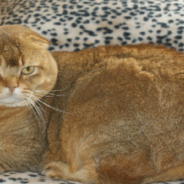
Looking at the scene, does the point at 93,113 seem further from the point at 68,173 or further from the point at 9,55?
the point at 9,55

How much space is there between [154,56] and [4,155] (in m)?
0.95

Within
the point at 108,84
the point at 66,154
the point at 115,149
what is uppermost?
the point at 108,84

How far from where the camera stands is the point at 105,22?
2367 mm

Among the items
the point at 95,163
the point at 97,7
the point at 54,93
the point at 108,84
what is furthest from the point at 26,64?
the point at 97,7

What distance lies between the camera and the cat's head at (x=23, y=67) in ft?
5.26

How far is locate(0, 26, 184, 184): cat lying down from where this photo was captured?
5.09 ft

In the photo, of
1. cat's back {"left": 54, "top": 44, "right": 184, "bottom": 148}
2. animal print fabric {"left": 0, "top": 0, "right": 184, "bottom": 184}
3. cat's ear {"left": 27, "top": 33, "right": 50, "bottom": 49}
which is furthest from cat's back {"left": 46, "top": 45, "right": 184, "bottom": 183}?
animal print fabric {"left": 0, "top": 0, "right": 184, "bottom": 184}

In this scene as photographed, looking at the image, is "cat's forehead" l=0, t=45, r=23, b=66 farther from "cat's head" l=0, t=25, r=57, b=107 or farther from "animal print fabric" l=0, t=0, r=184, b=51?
"animal print fabric" l=0, t=0, r=184, b=51

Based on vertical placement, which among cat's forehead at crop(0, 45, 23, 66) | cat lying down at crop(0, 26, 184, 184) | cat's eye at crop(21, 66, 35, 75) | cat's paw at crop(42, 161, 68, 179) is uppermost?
cat's forehead at crop(0, 45, 23, 66)

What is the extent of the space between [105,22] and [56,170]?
114 cm

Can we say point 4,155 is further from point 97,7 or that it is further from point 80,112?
point 97,7

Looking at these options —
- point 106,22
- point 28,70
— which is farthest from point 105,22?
point 28,70

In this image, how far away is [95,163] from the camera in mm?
1608

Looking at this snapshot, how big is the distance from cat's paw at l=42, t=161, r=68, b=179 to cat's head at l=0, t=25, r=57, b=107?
36 cm
